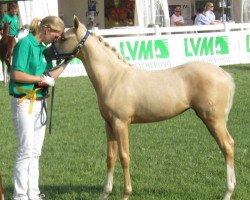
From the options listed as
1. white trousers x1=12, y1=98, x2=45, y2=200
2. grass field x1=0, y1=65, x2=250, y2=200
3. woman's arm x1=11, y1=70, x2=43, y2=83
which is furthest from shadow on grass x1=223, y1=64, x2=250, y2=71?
woman's arm x1=11, y1=70, x2=43, y2=83

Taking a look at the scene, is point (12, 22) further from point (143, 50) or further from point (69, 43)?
point (69, 43)

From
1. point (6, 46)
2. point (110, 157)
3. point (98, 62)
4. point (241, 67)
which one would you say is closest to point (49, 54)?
point (98, 62)

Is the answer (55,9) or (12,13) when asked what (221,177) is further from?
(55,9)

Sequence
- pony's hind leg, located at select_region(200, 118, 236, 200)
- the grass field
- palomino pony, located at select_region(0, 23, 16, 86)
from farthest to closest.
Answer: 1. palomino pony, located at select_region(0, 23, 16, 86)
2. the grass field
3. pony's hind leg, located at select_region(200, 118, 236, 200)

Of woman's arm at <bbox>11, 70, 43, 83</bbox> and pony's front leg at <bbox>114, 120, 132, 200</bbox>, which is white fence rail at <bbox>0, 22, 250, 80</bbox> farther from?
woman's arm at <bbox>11, 70, 43, 83</bbox>

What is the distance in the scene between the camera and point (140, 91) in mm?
7941

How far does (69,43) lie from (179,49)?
1537 centimetres

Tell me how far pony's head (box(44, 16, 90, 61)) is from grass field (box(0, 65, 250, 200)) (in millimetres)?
1734

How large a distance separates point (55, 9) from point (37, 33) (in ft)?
55.1

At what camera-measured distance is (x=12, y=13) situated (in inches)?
861

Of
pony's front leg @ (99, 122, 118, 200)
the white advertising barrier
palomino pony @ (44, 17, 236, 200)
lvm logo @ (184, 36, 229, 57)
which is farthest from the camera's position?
lvm logo @ (184, 36, 229, 57)

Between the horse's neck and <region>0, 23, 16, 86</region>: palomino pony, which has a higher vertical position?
the horse's neck

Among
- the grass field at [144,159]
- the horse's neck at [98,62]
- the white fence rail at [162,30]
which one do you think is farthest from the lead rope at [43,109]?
the white fence rail at [162,30]

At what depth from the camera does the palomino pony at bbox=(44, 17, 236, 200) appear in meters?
7.87
